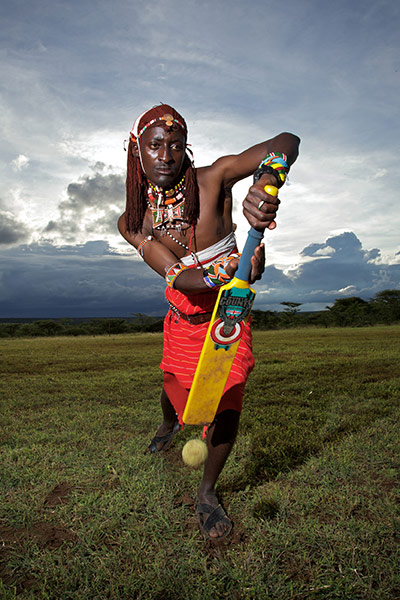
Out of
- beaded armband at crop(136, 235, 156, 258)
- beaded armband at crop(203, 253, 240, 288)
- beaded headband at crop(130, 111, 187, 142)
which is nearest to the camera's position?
beaded armband at crop(203, 253, 240, 288)

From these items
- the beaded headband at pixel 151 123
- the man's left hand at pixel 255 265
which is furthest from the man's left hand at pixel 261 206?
the beaded headband at pixel 151 123

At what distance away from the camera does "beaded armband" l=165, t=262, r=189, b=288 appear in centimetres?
302

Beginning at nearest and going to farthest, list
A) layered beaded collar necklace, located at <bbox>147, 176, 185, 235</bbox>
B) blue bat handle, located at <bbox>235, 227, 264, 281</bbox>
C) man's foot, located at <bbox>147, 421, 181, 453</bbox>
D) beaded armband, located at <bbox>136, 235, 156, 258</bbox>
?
blue bat handle, located at <bbox>235, 227, 264, 281</bbox>, layered beaded collar necklace, located at <bbox>147, 176, 185, 235</bbox>, beaded armband, located at <bbox>136, 235, 156, 258</bbox>, man's foot, located at <bbox>147, 421, 181, 453</bbox>

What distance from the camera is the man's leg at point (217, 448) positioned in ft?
10.2

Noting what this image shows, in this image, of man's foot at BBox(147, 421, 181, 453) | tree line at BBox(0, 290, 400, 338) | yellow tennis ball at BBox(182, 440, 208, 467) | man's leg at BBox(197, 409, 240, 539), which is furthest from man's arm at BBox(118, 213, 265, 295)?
tree line at BBox(0, 290, 400, 338)

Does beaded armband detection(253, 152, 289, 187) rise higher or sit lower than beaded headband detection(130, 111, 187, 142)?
lower

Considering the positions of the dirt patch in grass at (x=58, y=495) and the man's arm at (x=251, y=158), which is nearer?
the man's arm at (x=251, y=158)

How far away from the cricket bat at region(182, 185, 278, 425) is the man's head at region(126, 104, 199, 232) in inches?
33.3

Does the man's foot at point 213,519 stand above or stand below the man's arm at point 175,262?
below

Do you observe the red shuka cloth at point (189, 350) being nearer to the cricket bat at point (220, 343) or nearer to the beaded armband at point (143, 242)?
the cricket bat at point (220, 343)

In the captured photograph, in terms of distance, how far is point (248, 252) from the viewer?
257cm

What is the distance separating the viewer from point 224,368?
3055mm

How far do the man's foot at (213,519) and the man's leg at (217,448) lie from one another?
0.03 meters

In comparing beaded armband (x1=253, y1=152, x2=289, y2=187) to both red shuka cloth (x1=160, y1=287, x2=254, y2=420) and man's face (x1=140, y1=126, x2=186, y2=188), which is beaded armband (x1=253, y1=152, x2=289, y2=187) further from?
red shuka cloth (x1=160, y1=287, x2=254, y2=420)
